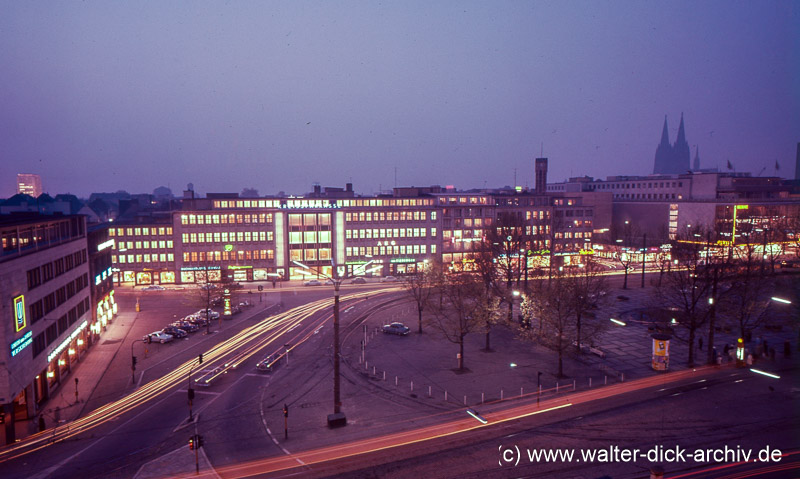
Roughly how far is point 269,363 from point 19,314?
1730cm

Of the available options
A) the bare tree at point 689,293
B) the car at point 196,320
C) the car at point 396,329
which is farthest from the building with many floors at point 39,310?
the bare tree at point 689,293

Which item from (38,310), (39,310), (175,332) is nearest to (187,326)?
(175,332)

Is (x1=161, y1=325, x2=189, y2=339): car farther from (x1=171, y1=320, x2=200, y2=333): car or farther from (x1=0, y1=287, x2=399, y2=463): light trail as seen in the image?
(x1=0, y1=287, x2=399, y2=463): light trail

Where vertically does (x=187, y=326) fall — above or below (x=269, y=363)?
below

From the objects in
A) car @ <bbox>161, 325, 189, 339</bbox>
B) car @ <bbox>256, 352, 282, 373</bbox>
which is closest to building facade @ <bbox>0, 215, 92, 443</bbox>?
car @ <bbox>161, 325, 189, 339</bbox>

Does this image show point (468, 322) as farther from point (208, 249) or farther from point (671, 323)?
point (208, 249)

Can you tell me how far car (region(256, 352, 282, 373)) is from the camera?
38000 millimetres

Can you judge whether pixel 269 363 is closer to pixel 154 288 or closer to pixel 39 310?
pixel 39 310

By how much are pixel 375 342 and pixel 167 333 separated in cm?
2312

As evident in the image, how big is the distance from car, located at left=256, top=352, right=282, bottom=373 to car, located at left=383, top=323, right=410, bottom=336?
13.0 m

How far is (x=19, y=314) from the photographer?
3086 cm

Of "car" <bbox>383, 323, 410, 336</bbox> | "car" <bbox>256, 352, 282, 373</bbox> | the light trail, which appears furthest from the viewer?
"car" <bbox>383, 323, 410, 336</bbox>

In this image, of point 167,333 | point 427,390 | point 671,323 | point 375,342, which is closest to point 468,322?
point 427,390

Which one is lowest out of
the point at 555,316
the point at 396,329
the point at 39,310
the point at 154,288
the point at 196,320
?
the point at 154,288
